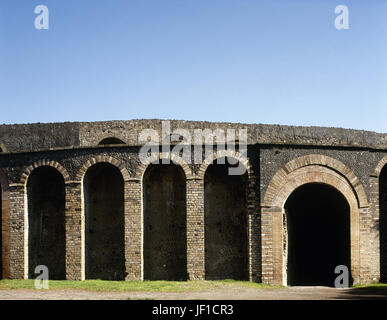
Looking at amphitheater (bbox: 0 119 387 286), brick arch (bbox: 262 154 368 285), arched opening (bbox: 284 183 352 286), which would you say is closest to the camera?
brick arch (bbox: 262 154 368 285)

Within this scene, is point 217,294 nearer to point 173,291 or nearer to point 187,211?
point 173,291

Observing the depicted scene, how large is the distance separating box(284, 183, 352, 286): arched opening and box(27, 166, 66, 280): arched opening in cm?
691

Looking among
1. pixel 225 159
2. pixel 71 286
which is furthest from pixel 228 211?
pixel 71 286

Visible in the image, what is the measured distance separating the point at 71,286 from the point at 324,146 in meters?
7.88

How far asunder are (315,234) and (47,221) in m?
8.74

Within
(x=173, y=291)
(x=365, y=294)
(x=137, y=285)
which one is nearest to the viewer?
(x=173, y=291)

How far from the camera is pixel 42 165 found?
14195 millimetres

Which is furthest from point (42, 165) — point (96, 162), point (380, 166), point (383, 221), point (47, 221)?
point (383, 221)

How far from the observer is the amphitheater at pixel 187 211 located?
13367 mm

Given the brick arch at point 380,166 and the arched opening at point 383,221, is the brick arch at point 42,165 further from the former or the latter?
the arched opening at point 383,221

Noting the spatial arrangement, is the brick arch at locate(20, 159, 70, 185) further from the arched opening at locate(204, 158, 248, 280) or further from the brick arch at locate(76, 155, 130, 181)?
the arched opening at locate(204, 158, 248, 280)

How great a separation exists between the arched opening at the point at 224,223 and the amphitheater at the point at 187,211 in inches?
1.2

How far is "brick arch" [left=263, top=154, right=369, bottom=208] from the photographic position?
43.4 feet

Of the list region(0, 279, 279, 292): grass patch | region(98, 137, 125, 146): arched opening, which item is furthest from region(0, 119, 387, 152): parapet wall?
region(0, 279, 279, 292): grass patch
